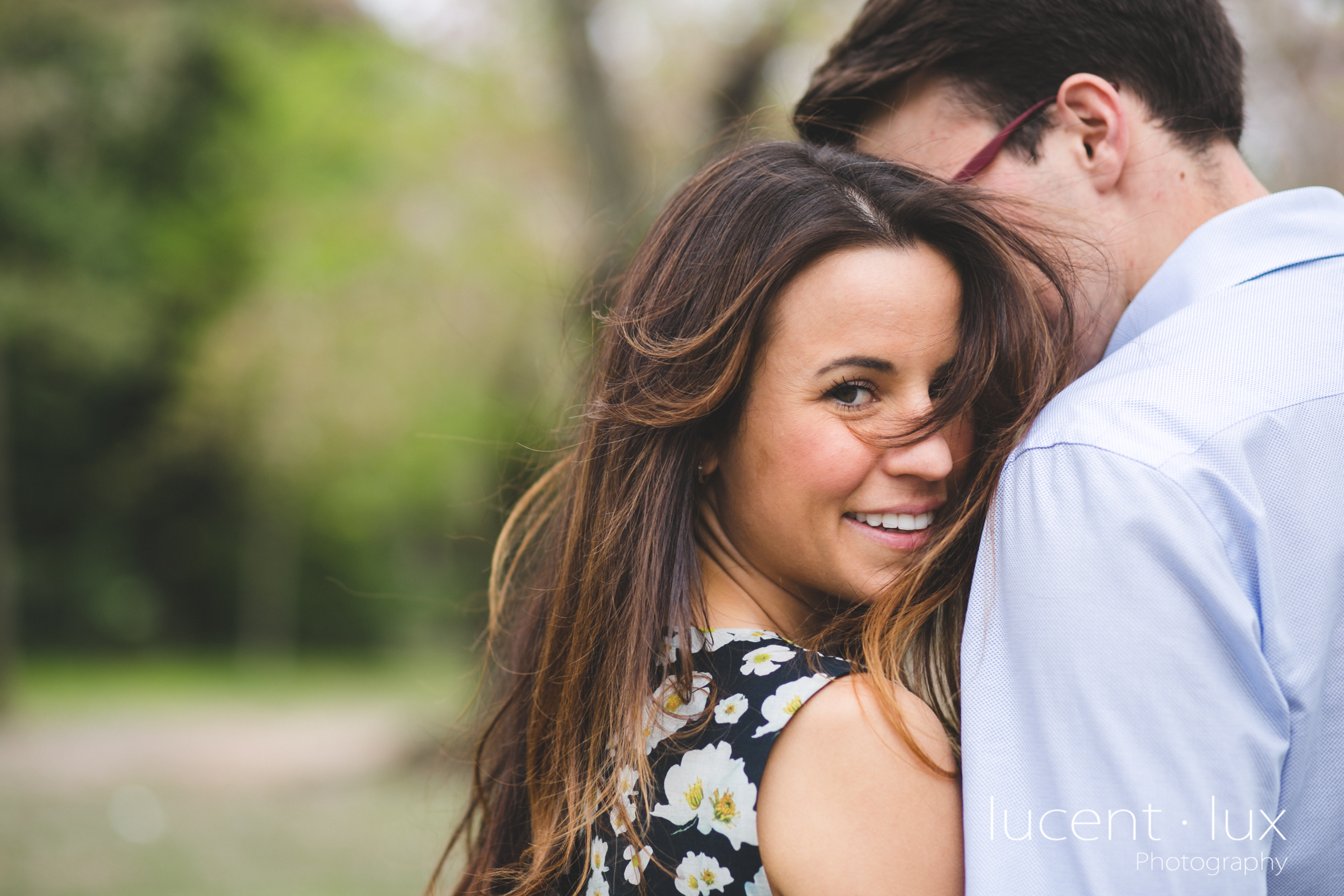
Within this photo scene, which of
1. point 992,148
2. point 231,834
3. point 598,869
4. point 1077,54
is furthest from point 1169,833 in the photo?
point 231,834

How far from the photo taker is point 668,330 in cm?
187

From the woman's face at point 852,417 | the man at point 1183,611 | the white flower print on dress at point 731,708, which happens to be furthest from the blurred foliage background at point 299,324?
the man at point 1183,611

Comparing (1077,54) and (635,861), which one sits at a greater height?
(1077,54)

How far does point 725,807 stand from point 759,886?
112mm

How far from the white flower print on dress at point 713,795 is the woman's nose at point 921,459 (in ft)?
1.64

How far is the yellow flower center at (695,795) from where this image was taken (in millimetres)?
1575

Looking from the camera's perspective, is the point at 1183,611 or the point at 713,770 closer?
the point at 1183,611

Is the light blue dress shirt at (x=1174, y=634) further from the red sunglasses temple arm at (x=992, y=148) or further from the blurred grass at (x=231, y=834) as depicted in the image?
the blurred grass at (x=231, y=834)

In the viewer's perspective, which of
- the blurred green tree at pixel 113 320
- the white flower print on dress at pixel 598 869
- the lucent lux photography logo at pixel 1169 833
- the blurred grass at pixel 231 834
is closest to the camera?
the lucent lux photography logo at pixel 1169 833

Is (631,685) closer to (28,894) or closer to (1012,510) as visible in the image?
(1012,510)

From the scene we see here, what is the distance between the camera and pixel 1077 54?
6.64 feet

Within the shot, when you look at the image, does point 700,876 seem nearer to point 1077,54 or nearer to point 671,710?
point 671,710

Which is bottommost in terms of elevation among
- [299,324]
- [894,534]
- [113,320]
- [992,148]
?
[113,320]

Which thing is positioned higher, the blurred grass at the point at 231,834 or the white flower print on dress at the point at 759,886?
the white flower print on dress at the point at 759,886
